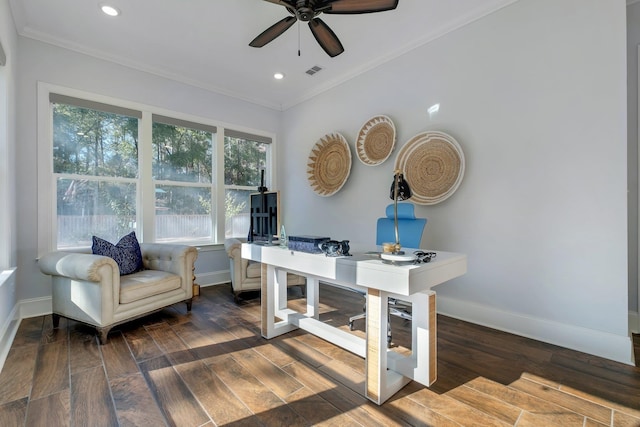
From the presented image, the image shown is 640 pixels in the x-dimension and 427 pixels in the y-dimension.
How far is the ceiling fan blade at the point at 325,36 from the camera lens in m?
2.21

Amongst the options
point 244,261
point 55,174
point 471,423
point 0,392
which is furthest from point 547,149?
point 55,174

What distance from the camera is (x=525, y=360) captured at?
2062 millimetres

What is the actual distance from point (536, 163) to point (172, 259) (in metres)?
3.60

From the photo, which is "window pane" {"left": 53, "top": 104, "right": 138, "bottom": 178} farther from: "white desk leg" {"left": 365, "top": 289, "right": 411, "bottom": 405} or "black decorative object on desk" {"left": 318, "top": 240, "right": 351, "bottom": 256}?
"white desk leg" {"left": 365, "top": 289, "right": 411, "bottom": 405}

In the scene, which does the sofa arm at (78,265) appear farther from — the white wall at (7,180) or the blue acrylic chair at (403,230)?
the blue acrylic chair at (403,230)

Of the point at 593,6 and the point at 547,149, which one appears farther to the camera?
the point at 547,149

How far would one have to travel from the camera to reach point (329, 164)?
162 inches

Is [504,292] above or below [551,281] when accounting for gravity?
below

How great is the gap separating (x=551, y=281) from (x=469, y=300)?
706mm

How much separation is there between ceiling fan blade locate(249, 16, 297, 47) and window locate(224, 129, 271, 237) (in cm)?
205

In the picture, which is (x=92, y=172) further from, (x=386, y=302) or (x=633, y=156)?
(x=633, y=156)

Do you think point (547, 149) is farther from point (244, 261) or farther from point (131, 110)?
point (131, 110)

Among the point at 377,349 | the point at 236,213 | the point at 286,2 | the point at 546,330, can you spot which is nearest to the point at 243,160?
the point at 236,213

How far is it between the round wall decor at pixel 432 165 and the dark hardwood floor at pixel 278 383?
51.9 inches
